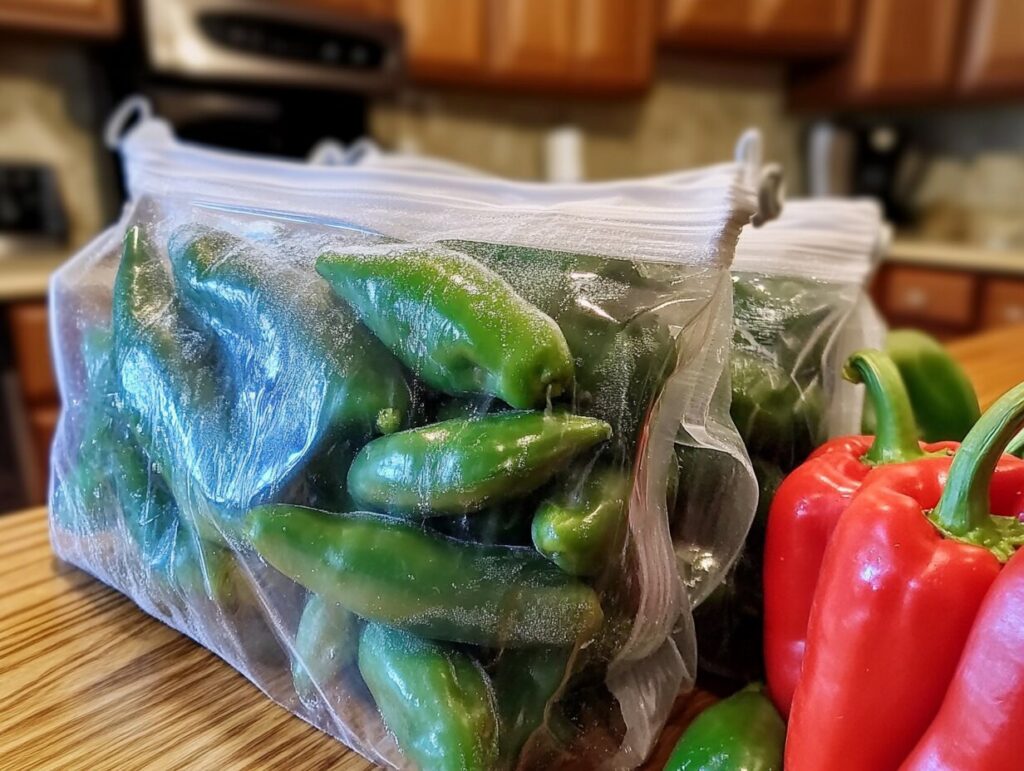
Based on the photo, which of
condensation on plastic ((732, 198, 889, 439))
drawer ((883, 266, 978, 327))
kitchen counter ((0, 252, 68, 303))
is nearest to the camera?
condensation on plastic ((732, 198, 889, 439))

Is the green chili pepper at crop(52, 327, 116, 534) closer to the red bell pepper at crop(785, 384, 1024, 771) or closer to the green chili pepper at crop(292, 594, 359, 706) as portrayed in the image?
the green chili pepper at crop(292, 594, 359, 706)

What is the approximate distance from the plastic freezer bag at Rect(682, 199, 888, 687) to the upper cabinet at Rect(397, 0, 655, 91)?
6.14ft

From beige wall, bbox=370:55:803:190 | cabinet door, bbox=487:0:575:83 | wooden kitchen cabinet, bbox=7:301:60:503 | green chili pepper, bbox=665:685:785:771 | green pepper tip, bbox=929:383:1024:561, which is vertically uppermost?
cabinet door, bbox=487:0:575:83

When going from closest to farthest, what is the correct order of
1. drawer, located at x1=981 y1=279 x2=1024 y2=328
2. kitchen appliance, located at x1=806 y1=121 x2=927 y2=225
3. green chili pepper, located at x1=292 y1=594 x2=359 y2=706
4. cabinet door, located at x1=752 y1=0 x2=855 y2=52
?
green chili pepper, located at x1=292 y1=594 x2=359 y2=706
drawer, located at x1=981 y1=279 x2=1024 y2=328
cabinet door, located at x1=752 y1=0 x2=855 y2=52
kitchen appliance, located at x1=806 y1=121 x2=927 y2=225

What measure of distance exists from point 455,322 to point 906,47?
2.85 meters

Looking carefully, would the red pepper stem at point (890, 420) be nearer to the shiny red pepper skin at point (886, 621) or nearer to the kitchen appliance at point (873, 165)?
the shiny red pepper skin at point (886, 621)

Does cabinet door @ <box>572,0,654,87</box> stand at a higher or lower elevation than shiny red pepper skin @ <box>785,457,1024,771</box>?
higher

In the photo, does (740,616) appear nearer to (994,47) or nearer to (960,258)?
(960,258)

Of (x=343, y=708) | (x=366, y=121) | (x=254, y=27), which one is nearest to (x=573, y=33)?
(x=366, y=121)

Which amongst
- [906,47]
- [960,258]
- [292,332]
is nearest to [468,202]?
[292,332]

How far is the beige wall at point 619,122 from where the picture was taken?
101 inches

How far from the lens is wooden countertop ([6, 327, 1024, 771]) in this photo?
0.37m

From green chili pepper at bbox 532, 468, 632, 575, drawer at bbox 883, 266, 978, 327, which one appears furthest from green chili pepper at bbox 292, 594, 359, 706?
drawer at bbox 883, 266, 978, 327

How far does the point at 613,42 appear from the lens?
2.46 meters
